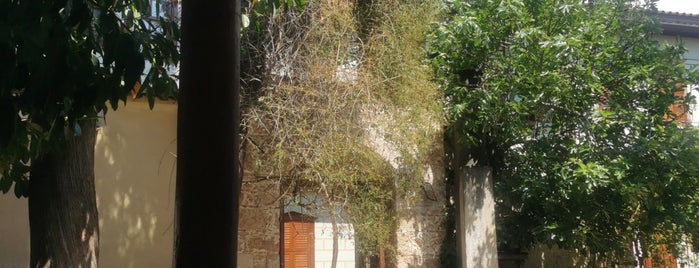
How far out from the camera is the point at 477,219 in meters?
9.39

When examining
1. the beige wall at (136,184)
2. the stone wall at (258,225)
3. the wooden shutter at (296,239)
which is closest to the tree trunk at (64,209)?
A: the beige wall at (136,184)

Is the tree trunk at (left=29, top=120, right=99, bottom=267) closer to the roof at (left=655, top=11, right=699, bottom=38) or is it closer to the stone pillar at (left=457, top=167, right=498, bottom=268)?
the stone pillar at (left=457, top=167, right=498, bottom=268)

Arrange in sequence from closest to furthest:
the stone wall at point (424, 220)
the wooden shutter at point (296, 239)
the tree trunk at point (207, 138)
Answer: the tree trunk at point (207, 138), the stone wall at point (424, 220), the wooden shutter at point (296, 239)

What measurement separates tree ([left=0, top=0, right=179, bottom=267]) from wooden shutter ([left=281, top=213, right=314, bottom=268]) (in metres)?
4.34

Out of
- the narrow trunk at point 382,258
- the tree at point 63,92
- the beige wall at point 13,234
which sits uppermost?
the tree at point 63,92

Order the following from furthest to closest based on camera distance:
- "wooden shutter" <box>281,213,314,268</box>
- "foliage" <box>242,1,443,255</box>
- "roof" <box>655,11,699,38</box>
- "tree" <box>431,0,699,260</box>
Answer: "roof" <box>655,11,699,38</box> < "wooden shutter" <box>281,213,314,268</box> < "tree" <box>431,0,699,260</box> < "foliage" <box>242,1,443,255</box>

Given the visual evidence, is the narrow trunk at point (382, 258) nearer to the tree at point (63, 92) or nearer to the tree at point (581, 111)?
the tree at point (581, 111)

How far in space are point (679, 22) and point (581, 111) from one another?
4.64 meters

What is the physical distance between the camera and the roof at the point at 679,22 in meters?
12.2

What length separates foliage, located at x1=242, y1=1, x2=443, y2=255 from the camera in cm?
791

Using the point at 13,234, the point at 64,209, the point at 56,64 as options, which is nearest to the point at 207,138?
the point at 56,64

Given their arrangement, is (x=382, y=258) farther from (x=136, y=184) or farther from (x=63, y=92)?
(x=63, y=92)

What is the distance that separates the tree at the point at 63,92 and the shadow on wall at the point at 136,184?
111 inches

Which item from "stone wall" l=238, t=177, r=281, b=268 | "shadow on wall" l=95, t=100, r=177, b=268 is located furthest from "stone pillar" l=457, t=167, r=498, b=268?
"shadow on wall" l=95, t=100, r=177, b=268
